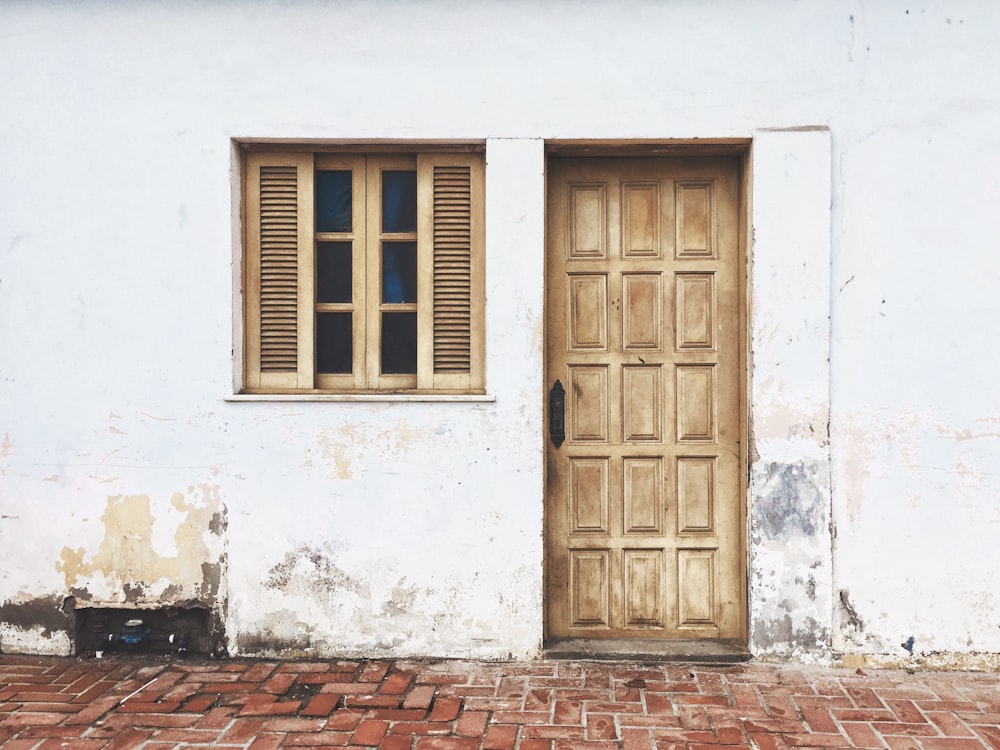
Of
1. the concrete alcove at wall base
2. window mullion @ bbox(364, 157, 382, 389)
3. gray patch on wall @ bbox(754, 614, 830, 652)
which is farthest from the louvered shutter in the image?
gray patch on wall @ bbox(754, 614, 830, 652)

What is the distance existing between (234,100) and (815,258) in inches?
127

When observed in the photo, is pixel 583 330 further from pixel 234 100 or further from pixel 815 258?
pixel 234 100

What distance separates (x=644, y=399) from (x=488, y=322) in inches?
39.6

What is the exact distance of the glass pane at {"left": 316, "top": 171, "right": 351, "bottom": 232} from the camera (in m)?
4.41

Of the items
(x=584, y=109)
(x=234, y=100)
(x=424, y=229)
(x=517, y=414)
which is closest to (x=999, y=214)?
(x=584, y=109)

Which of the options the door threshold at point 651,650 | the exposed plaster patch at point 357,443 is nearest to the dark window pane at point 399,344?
the exposed plaster patch at point 357,443

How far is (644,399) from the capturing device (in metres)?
4.41

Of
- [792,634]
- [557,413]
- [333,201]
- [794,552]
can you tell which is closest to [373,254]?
[333,201]

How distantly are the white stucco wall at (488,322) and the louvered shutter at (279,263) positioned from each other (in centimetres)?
19

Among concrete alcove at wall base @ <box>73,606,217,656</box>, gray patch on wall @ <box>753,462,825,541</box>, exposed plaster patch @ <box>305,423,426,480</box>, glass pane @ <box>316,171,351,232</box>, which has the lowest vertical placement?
concrete alcove at wall base @ <box>73,606,217,656</box>

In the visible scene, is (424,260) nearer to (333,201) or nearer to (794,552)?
(333,201)

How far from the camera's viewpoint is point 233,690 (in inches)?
151

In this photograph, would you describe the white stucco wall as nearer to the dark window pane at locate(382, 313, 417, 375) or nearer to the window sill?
the window sill

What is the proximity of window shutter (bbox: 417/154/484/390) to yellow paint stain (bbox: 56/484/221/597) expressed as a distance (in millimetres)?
1417
